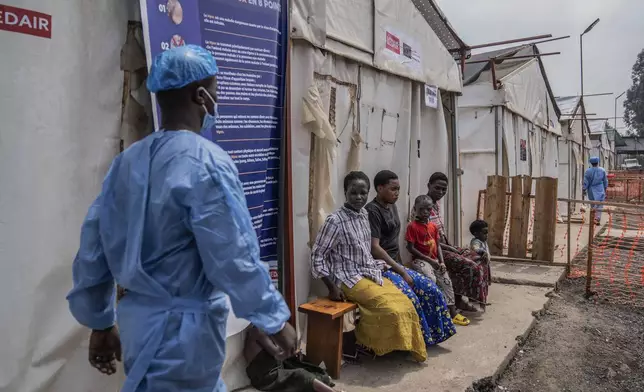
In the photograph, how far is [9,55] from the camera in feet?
7.43

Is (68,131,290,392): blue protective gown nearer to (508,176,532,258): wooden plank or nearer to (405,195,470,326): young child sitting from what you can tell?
(405,195,470,326): young child sitting

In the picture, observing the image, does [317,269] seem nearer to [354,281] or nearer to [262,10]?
[354,281]

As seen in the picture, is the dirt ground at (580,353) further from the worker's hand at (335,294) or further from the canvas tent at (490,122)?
the canvas tent at (490,122)

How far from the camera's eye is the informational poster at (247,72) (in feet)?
9.24

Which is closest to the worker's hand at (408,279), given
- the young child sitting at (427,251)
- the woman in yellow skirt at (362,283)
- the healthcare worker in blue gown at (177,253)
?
the woman in yellow skirt at (362,283)

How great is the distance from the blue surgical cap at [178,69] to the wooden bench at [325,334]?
89.3 inches

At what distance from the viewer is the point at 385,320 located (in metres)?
3.74

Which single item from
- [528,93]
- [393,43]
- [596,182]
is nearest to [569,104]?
[596,182]

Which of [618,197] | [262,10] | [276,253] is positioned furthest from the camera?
[618,197]

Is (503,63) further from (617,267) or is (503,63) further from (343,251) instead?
(343,251)

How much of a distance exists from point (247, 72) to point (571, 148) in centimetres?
1956

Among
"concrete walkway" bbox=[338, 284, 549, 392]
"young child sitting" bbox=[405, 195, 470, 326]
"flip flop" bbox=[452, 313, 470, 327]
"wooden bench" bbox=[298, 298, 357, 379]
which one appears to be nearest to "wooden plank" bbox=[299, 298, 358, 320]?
"wooden bench" bbox=[298, 298, 357, 379]

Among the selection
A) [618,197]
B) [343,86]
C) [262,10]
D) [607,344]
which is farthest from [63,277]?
[618,197]

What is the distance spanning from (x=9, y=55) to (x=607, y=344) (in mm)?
5150
